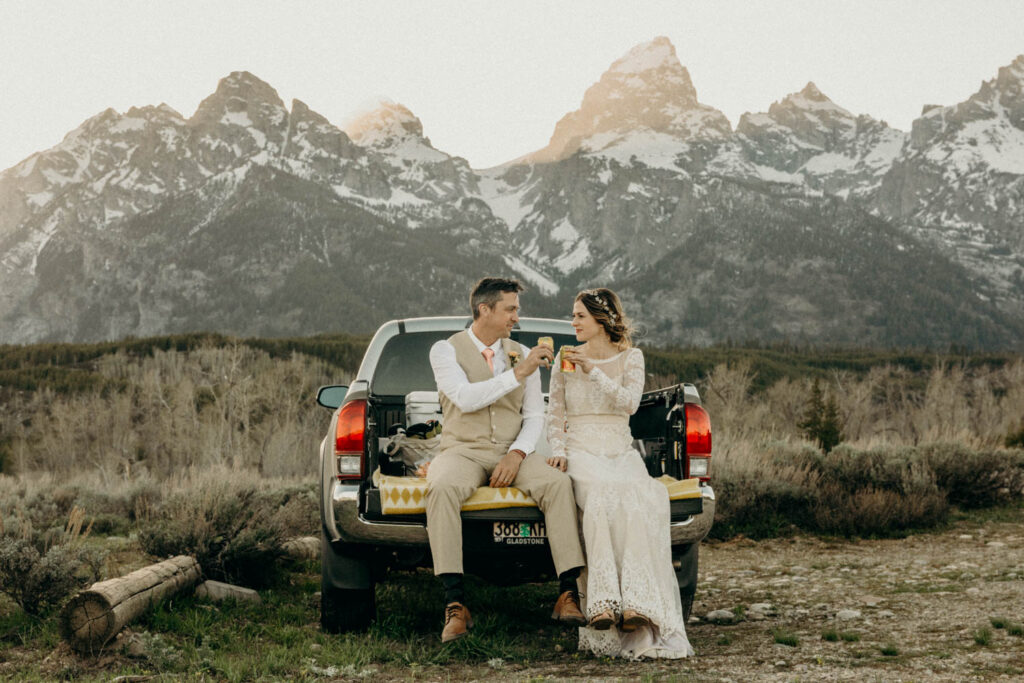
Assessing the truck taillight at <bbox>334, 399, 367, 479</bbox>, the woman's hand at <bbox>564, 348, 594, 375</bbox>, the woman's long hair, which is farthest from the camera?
the woman's long hair

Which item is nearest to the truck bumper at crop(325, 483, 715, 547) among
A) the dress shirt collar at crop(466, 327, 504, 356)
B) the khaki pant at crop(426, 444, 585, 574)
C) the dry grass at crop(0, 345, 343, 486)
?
the khaki pant at crop(426, 444, 585, 574)

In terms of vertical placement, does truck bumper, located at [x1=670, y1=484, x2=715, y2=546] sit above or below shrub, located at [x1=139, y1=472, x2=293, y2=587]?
above

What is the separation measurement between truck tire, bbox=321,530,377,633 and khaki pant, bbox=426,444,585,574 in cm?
67

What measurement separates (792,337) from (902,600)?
20099 cm

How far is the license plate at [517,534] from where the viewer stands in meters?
4.41

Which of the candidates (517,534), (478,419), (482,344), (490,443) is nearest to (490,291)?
(482,344)

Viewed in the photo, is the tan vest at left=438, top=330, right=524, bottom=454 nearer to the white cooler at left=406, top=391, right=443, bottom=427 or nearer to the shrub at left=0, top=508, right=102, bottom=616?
the white cooler at left=406, top=391, right=443, bottom=427

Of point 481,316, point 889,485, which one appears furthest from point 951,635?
point 889,485

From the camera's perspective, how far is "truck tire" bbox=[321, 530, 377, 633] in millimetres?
4793

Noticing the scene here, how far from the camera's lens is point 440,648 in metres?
4.70

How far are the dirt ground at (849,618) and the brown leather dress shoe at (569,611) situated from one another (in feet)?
0.69

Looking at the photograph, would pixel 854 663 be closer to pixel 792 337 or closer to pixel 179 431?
pixel 179 431

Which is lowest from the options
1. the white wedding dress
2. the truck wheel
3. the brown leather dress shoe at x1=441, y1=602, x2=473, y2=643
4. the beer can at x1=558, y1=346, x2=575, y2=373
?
the truck wheel

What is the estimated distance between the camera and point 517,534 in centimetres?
441
